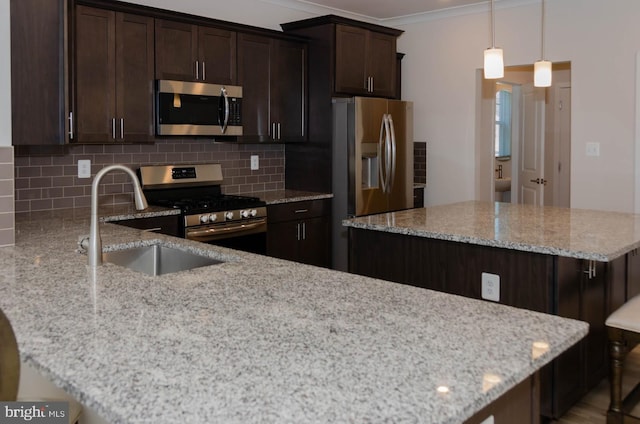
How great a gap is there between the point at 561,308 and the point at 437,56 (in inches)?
145

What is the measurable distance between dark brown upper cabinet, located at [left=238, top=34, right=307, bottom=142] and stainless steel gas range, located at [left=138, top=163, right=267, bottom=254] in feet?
1.63

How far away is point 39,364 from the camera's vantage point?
1.27m

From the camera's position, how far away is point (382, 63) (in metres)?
5.53

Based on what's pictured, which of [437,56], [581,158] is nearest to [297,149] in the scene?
[437,56]

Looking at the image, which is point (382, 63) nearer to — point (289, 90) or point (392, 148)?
point (392, 148)

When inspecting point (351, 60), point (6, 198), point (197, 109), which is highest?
point (351, 60)

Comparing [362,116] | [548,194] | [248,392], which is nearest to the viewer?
[248,392]

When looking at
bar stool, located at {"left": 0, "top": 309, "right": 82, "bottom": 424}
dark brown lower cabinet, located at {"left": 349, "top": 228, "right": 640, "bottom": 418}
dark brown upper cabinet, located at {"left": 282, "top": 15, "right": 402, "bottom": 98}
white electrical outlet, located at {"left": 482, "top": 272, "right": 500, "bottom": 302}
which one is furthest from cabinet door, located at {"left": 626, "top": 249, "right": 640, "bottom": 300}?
bar stool, located at {"left": 0, "top": 309, "right": 82, "bottom": 424}

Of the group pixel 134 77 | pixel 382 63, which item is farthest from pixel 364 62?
pixel 134 77

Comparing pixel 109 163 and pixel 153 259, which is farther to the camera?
pixel 109 163

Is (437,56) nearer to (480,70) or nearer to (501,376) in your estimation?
(480,70)

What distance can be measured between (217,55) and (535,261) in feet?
9.22

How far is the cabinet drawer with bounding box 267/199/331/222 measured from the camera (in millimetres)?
4633

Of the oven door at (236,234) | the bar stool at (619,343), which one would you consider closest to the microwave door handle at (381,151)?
the oven door at (236,234)
